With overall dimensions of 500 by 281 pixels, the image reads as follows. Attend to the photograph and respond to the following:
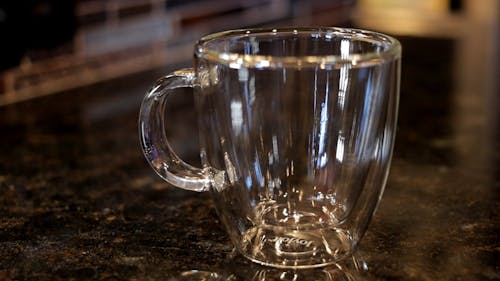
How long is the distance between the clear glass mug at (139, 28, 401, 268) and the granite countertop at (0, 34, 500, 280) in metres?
0.03

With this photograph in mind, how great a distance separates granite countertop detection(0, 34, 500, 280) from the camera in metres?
0.60

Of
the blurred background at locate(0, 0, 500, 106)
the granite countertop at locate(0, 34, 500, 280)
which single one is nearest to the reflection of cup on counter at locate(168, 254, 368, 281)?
the granite countertop at locate(0, 34, 500, 280)

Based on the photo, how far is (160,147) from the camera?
0.63 m

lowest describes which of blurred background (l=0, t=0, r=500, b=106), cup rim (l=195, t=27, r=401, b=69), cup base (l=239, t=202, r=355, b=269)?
blurred background (l=0, t=0, r=500, b=106)

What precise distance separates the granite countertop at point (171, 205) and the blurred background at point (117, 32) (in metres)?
0.18

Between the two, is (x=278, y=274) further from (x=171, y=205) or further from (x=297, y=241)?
(x=171, y=205)

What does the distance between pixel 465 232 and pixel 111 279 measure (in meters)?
0.30

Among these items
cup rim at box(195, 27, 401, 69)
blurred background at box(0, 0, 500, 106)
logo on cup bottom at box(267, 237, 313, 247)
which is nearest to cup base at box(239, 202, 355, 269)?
logo on cup bottom at box(267, 237, 313, 247)

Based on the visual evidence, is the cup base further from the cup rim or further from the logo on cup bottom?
the cup rim

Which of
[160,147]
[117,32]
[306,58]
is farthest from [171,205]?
[117,32]

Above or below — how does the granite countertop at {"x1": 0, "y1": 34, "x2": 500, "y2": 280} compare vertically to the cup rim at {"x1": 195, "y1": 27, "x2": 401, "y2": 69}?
below

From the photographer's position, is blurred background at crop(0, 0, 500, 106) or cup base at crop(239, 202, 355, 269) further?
blurred background at crop(0, 0, 500, 106)

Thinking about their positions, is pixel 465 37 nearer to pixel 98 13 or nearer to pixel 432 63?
pixel 432 63

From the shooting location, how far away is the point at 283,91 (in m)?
0.55
